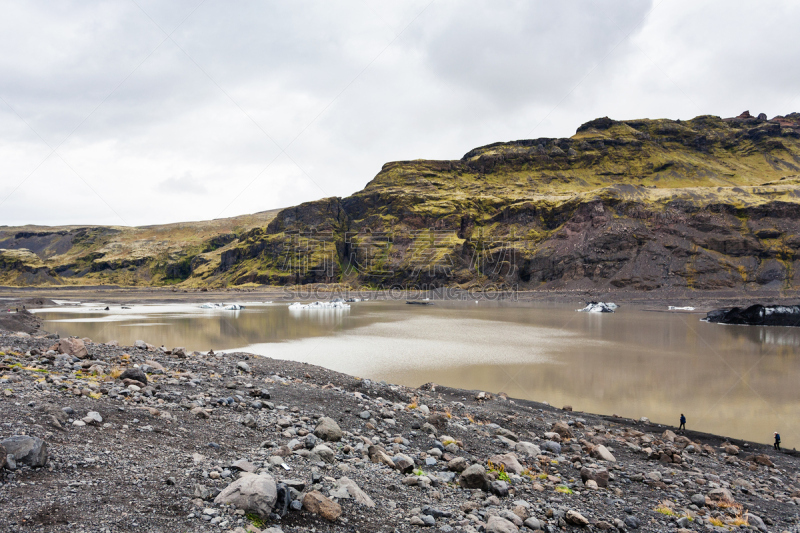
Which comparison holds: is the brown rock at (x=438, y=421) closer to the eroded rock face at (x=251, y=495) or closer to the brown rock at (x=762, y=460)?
the eroded rock face at (x=251, y=495)

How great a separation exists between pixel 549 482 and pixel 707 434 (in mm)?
9234

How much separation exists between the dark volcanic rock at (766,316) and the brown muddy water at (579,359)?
3.68 metres

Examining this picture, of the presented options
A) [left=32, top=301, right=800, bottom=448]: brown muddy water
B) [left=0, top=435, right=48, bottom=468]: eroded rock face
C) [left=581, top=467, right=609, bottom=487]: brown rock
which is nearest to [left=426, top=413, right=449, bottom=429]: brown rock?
[left=581, top=467, right=609, bottom=487]: brown rock

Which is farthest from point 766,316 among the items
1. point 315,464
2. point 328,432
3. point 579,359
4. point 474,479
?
point 315,464

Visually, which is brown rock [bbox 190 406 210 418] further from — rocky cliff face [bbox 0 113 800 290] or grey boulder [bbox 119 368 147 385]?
rocky cliff face [bbox 0 113 800 290]

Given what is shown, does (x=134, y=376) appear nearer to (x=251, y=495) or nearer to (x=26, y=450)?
(x=26, y=450)

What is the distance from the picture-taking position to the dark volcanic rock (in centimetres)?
Result: 5019

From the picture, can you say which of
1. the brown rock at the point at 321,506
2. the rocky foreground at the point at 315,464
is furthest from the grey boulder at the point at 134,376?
the brown rock at the point at 321,506

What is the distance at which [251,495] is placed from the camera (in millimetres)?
4988

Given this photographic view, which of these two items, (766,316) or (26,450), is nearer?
(26,450)

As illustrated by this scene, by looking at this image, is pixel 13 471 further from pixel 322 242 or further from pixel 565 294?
pixel 322 242

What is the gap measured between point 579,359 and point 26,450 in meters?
27.9

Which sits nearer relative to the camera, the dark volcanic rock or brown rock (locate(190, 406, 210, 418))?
brown rock (locate(190, 406, 210, 418))

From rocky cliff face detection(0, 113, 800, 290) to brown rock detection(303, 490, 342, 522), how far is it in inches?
4726
